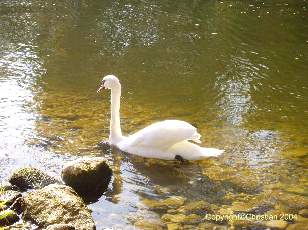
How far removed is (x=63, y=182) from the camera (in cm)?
675

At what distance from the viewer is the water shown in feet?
24.3

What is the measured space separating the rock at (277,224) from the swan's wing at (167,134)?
198 centimetres

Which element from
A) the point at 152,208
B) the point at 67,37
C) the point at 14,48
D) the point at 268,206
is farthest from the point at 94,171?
the point at 67,37

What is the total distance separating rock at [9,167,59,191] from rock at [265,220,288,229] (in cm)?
274

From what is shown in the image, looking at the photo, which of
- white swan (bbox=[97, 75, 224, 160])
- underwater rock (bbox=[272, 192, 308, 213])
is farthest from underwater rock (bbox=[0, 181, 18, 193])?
underwater rock (bbox=[272, 192, 308, 213])

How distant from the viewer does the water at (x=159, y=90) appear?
742 cm

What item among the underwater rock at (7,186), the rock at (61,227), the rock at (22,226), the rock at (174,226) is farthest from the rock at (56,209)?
the rock at (174,226)

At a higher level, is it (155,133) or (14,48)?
(14,48)

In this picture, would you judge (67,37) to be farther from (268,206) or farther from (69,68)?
(268,206)

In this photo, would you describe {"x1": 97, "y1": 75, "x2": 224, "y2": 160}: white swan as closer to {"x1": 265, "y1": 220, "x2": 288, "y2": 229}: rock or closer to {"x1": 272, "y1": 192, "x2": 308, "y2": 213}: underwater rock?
{"x1": 272, "y1": 192, "x2": 308, "y2": 213}: underwater rock

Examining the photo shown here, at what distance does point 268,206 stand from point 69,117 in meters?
4.51

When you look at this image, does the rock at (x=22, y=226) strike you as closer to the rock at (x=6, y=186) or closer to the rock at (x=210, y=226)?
the rock at (x=6, y=186)

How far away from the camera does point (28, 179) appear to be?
21.9 ft

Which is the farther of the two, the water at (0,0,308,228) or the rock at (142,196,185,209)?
the water at (0,0,308,228)
